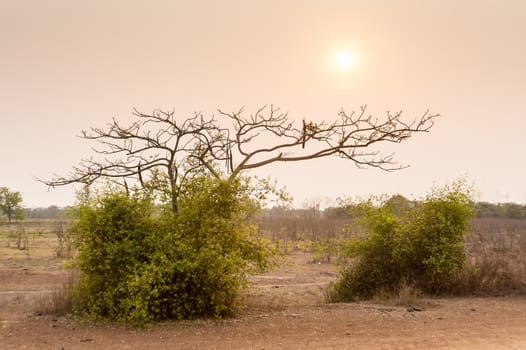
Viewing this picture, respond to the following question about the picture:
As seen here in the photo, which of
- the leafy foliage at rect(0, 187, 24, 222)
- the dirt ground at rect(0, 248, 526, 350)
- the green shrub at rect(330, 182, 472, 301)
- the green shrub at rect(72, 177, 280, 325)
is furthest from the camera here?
the leafy foliage at rect(0, 187, 24, 222)

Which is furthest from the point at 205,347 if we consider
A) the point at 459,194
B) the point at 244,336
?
the point at 459,194

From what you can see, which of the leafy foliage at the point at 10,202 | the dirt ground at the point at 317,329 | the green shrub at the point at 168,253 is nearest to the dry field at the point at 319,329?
the dirt ground at the point at 317,329

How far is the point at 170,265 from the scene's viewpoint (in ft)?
31.7

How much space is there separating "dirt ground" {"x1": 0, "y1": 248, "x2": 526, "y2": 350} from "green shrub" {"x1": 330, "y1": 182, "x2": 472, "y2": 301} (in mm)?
930

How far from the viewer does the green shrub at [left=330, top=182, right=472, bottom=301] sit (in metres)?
13.0

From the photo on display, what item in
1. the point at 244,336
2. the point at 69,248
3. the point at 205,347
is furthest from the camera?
the point at 69,248

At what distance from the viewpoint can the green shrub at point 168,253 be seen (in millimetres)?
9844

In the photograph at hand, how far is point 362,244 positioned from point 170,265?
567cm

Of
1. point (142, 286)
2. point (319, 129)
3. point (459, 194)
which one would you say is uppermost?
point (319, 129)

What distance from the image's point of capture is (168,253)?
10.1 meters

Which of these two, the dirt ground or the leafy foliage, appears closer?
the dirt ground

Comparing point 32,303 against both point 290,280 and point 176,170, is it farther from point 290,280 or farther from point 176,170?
point 290,280

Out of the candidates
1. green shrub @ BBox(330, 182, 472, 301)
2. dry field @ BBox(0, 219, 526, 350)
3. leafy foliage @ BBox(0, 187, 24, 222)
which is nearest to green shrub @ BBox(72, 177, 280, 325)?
dry field @ BBox(0, 219, 526, 350)

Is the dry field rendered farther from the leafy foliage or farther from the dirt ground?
the leafy foliage
